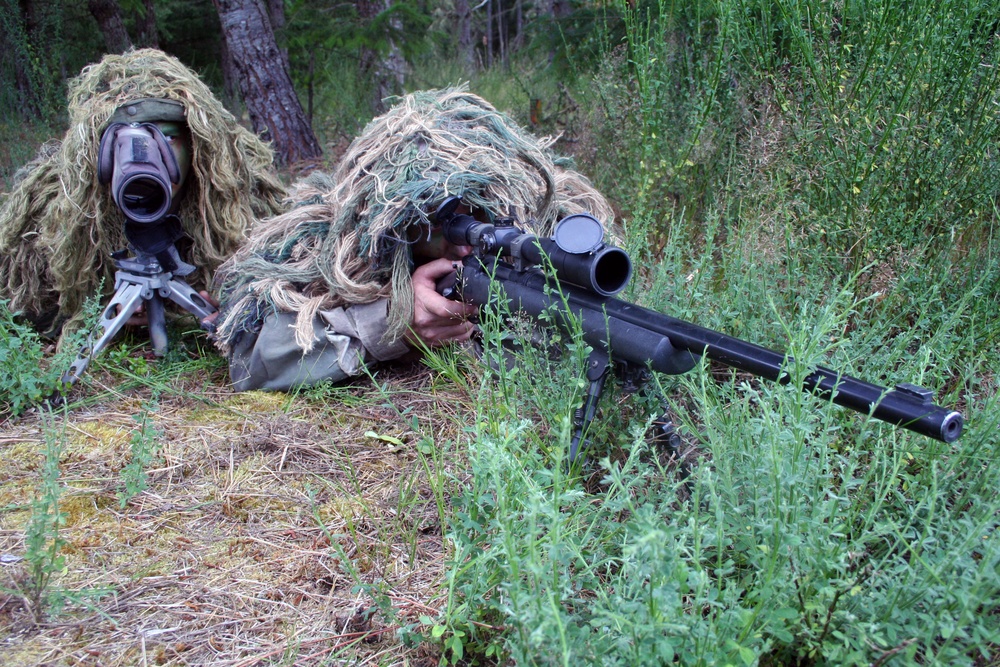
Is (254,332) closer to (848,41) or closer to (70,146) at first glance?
(70,146)

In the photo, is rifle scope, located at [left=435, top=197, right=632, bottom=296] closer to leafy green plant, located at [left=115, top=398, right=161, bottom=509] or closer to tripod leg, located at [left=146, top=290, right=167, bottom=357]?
leafy green plant, located at [left=115, top=398, right=161, bottom=509]

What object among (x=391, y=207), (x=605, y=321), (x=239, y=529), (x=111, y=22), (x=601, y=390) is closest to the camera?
(x=605, y=321)

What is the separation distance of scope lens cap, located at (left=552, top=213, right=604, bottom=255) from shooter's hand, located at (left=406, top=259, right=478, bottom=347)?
640 mm

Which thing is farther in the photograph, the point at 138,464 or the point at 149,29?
the point at 149,29

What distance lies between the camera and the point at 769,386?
2.02m

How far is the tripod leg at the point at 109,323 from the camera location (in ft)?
8.55

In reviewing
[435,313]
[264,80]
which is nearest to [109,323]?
[435,313]

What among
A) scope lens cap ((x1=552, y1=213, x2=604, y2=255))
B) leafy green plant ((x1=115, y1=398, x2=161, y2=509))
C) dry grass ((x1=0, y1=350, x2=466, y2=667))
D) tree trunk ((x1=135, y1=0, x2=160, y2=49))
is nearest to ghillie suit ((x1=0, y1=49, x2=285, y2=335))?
dry grass ((x1=0, y1=350, x2=466, y2=667))

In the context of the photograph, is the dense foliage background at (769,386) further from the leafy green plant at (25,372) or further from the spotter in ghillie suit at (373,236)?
the leafy green plant at (25,372)

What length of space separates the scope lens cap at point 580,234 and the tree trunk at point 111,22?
5656 millimetres

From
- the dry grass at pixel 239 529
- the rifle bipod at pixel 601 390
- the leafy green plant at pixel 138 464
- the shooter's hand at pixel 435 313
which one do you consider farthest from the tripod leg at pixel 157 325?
the rifle bipod at pixel 601 390

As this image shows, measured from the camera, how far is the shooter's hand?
7.98ft

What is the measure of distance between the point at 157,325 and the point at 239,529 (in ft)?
3.92

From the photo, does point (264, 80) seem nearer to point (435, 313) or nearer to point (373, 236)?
point (373, 236)
